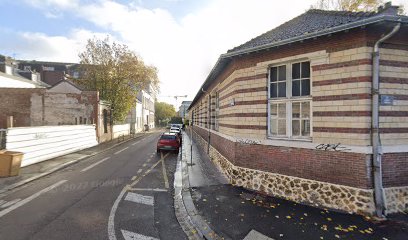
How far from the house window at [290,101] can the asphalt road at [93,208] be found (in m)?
4.20

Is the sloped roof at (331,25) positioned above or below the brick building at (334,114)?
above

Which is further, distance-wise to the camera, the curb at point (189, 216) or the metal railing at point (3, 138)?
the metal railing at point (3, 138)

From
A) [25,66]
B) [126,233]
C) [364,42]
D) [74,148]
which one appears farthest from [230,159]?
[25,66]

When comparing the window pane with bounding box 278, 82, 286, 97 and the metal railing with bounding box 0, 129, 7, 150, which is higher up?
the window pane with bounding box 278, 82, 286, 97

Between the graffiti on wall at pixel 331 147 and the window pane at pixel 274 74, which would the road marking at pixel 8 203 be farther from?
the graffiti on wall at pixel 331 147

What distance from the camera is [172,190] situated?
8828 millimetres

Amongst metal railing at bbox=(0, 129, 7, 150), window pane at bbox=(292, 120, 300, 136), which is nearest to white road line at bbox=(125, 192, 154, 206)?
window pane at bbox=(292, 120, 300, 136)

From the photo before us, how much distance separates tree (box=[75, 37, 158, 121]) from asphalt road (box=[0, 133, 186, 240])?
21285mm

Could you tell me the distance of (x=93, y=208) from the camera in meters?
6.85

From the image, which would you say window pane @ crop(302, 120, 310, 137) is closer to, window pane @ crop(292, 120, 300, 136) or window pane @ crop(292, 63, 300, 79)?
window pane @ crop(292, 120, 300, 136)

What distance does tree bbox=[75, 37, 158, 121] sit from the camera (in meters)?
30.0

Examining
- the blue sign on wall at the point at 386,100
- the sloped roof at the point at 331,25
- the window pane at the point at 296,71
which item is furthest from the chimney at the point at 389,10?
the window pane at the point at 296,71

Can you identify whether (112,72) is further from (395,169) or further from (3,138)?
(395,169)

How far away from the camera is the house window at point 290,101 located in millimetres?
7285
